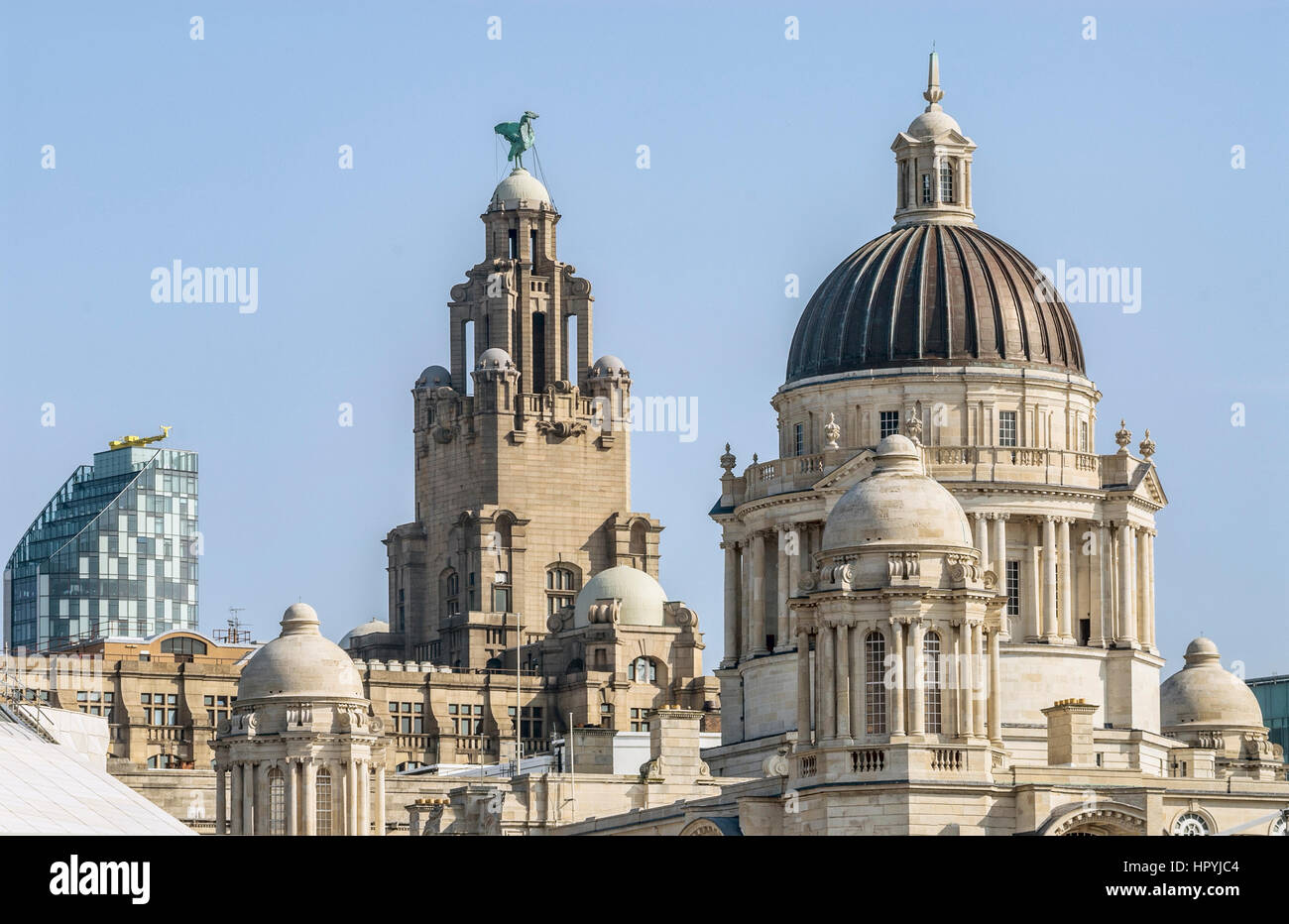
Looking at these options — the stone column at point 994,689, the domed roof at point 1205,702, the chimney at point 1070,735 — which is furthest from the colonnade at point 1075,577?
the stone column at point 994,689

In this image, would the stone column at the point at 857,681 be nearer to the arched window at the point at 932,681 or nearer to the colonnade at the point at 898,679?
the colonnade at the point at 898,679

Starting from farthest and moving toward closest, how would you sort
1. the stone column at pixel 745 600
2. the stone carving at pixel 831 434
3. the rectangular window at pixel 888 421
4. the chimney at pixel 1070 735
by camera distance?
the stone column at pixel 745 600
the rectangular window at pixel 888 421
the stone carving at pixel 831 434
the chimney at pixel 1070 735

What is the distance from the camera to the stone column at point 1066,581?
146625 mm

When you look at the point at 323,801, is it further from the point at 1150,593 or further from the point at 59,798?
the point at 59,798

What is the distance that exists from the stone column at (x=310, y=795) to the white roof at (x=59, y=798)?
181 feet

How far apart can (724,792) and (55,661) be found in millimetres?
76141

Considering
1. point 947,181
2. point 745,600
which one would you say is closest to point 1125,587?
point 745,600

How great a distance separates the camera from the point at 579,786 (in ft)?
469

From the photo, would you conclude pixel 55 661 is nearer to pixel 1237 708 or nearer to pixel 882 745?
pixel 1237 708

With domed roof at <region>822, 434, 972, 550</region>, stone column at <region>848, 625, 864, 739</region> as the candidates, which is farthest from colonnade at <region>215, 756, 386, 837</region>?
stone column at <region>848, 625, 864, 739</region>

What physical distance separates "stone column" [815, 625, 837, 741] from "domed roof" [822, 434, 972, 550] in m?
3.06

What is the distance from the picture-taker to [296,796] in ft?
481
